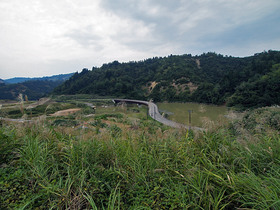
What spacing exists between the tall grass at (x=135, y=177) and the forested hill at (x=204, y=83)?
43360 mm

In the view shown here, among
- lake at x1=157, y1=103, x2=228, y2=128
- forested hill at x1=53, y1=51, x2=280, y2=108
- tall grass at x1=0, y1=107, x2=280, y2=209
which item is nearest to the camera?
tall grass at x1=0, y1=107, x2=280, y2=209

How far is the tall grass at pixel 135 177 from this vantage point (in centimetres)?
174

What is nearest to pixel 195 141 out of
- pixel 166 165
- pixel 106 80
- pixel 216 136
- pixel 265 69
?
pixel 216 136

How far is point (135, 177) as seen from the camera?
2.21m

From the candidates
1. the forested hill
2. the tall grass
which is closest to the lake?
the tall grass

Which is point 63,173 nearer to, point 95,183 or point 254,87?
point 95,183

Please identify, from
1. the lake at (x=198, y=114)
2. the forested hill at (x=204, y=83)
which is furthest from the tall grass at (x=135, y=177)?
the forested hill at (x=204, y=83)

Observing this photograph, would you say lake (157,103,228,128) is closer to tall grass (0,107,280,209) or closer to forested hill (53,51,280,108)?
tall grass (0,107,280,209)

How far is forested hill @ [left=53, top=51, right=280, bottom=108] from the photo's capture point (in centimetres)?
3956

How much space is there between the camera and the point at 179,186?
6.27 feet

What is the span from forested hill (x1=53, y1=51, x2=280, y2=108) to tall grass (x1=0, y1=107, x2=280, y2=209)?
142 ft

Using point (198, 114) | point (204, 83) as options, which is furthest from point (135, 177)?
point (204, 83)

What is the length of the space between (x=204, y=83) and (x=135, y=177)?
70.0 m

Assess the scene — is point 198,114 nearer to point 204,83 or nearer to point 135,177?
point 204,83
